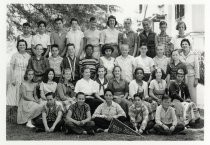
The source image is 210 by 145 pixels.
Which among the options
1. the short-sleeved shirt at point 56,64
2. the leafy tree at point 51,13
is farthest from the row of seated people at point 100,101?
the leafy tree at point 51,13

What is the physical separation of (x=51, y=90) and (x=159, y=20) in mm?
2424

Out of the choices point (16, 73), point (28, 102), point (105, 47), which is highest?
point (105, 47)

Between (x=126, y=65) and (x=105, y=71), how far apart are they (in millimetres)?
410

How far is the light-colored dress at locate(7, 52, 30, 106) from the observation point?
6992 millimetres

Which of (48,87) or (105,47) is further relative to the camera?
(105,47)

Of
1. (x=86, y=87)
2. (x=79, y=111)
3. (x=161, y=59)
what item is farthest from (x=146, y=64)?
(x=79, y=111)

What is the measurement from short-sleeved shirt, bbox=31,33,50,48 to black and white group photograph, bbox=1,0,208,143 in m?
0.02

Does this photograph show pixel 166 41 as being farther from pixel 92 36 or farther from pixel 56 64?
pixel 56 64

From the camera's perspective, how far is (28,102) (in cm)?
695

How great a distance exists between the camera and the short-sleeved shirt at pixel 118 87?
7031mm

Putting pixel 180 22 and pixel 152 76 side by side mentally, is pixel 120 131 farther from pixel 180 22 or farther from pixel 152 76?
pixel 180 22

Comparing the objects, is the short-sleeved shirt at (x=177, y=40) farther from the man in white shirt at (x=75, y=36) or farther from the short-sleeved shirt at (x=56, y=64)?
the short-sleeved shirt at (x=56, y=64)
